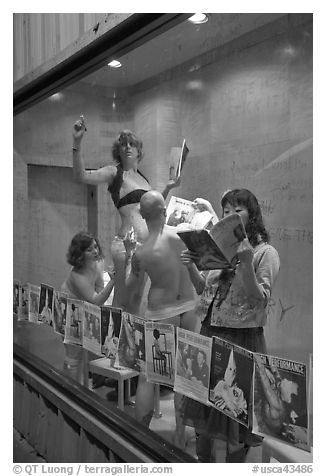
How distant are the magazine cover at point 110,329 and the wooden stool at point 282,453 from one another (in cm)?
86

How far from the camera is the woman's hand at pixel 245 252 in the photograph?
162 centimetres

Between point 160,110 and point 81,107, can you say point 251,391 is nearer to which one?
point 160,110

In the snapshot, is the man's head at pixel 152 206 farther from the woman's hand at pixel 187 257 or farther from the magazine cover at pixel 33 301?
the magazine cover at pixel 33 301

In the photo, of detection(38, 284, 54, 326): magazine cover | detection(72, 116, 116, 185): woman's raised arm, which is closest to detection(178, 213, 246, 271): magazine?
detection(72, 116, 116, 185): woman's raised arm

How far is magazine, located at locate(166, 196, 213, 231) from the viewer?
181 cm

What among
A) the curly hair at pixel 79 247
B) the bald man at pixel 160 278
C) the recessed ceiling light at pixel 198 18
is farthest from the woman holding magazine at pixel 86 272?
the recessed ceiling light at pixel 198 18

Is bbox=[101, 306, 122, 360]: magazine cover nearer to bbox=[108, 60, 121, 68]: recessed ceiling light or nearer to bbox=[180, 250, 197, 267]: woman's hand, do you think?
bbox=[180, 250, 197, 267]: woman's hand

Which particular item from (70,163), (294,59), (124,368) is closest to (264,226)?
(294,59)

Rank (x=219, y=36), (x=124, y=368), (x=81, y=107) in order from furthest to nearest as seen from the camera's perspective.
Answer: (x=81, y=107)
(x=124, y=368)
(x=219, y=36)

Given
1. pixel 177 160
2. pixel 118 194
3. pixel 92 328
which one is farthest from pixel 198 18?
pixel 92 328

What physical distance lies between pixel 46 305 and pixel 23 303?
0.34 m

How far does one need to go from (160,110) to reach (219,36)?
398mm

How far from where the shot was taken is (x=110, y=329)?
234 cm

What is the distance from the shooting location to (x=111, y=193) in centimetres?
232
